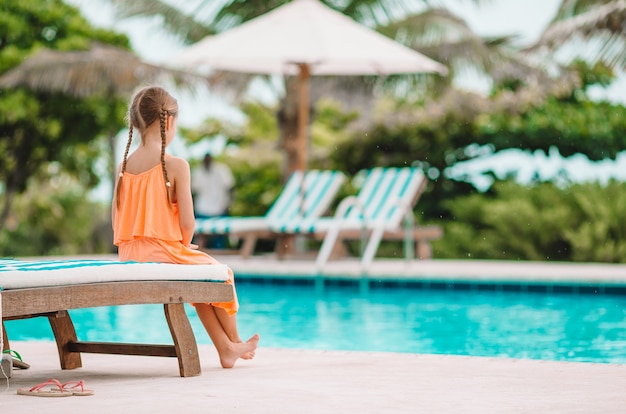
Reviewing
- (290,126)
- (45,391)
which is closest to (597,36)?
(290,126)

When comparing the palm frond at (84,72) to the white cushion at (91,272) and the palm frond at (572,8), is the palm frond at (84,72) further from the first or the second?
the white cushion at (91,272)

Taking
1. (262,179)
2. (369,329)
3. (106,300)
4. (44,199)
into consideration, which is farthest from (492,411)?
(44,199)

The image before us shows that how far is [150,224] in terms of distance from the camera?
4.53 meters

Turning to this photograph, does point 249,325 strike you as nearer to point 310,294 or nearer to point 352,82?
point 310,294

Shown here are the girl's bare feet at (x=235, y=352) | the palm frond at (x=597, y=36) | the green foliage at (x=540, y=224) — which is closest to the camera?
the girl's bare feet at (x=235, y=352)

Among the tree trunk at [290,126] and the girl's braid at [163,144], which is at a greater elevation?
the tree trunk at [290,126]

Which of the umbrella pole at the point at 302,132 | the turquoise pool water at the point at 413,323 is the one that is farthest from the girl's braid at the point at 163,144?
the umbrella pole at the point at 302,132

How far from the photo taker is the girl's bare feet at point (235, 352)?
471cm

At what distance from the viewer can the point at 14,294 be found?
3.84 m

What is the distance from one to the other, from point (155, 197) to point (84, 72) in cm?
991

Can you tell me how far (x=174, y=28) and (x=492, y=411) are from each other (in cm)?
1280

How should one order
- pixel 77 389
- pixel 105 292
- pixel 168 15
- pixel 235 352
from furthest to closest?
pixel 168 15
pixel 235 352
pixel 105 292
pixel 77 389

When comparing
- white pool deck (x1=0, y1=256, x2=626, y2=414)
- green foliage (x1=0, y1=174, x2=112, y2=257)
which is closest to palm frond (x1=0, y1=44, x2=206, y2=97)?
green foliage (x1=0, y1=174, x2=112, y2=257)

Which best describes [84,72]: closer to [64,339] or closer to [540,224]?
[540,224]
